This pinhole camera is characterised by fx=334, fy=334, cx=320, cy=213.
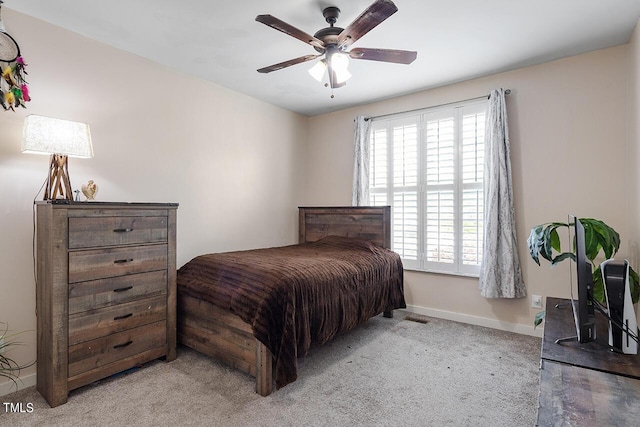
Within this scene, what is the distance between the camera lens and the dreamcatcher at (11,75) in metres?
2.16

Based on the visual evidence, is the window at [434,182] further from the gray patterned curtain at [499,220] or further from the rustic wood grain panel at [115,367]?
the rustic wood grain panel at [115,367]

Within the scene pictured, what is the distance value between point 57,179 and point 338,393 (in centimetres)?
234

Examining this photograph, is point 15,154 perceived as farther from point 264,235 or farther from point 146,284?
point 264,235

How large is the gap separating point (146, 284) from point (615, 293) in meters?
2.76

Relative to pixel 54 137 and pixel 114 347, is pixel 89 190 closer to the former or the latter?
pixel 54 137

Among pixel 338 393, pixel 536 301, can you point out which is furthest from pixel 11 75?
pixel 536 301

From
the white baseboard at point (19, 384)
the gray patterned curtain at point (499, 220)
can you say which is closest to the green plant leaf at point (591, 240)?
the gray patterned curtain at point (499, 220)

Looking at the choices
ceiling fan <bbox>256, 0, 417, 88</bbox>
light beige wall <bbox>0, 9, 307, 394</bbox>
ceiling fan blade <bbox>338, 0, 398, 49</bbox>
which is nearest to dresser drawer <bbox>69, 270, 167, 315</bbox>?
light beige wall <bbox>0, 9, 307, 394</bbox>

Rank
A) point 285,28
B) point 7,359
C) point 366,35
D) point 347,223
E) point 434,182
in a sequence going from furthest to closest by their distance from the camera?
point 347,223 < point 434,182 < point 366,35 < point 7,359 < point 285,28

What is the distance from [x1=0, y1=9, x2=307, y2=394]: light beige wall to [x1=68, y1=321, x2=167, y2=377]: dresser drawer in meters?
0.51

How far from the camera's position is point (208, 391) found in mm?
2191

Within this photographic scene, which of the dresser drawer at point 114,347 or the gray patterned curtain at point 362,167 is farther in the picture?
the gray patterned curtain at point 362,167

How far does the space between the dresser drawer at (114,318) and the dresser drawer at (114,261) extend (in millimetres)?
233

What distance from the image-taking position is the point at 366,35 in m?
2.59
